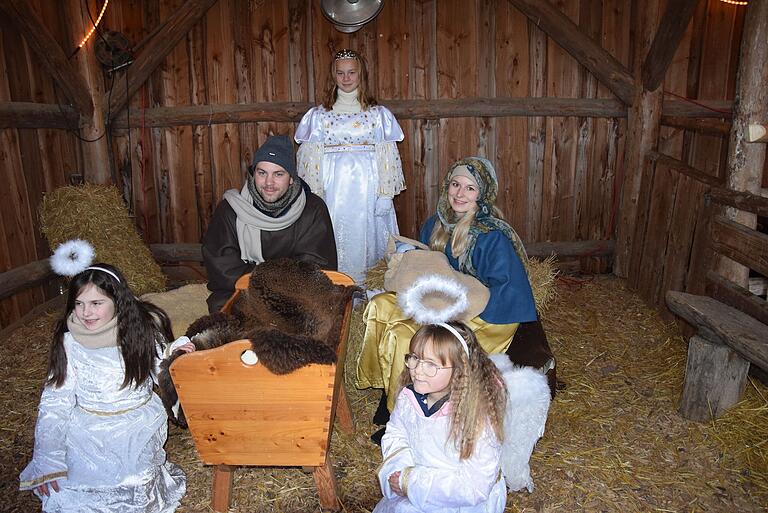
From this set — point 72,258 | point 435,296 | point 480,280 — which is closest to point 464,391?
point 435,296

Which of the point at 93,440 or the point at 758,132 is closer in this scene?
the point at 93,440

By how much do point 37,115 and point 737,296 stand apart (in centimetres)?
524

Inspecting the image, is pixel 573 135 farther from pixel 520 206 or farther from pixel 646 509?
pixel 646 509

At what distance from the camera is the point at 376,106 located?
5.12 meters

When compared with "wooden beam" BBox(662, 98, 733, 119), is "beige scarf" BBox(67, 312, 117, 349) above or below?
below

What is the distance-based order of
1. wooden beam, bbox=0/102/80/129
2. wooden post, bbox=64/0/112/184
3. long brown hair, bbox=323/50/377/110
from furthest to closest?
wooden post, bbox=64/0/112/184 → long brown hair, bbox=323/50/377/110 → wooden beam, bbox=0/102/80/129

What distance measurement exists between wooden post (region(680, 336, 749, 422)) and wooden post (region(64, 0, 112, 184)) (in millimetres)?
4989

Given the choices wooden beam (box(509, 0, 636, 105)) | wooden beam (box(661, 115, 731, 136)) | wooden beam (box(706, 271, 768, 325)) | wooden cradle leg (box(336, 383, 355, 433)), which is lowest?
wooden cradle leg (box(336, 383, 355, 433))

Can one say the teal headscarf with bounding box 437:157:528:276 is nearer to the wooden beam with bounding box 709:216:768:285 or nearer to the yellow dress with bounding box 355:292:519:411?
the yellow dress with bounding box 355:292:519:411

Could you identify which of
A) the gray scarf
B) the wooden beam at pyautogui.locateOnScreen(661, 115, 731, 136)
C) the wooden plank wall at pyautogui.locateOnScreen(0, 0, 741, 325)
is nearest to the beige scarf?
the gray scarf

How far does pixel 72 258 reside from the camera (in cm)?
271

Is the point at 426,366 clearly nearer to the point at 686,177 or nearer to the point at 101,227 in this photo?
the point at 686,177

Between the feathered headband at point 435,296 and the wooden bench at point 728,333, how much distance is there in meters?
1.49

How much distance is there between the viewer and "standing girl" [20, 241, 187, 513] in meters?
2.60
